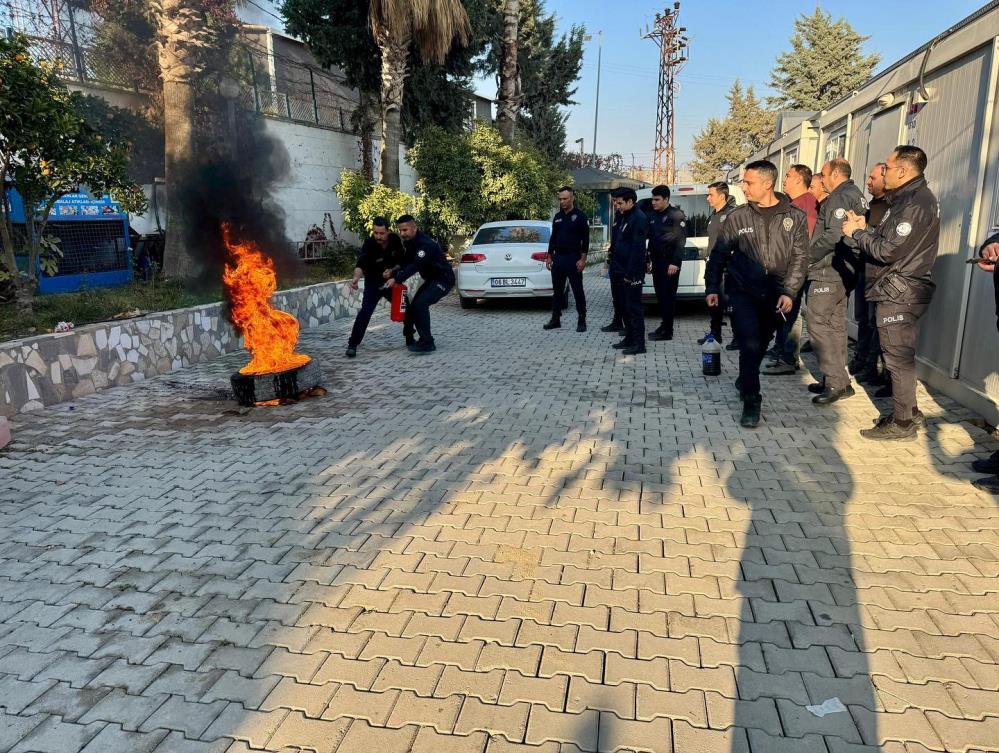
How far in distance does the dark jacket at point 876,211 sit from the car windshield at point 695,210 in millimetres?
5420

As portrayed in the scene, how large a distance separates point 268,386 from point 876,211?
5776mm

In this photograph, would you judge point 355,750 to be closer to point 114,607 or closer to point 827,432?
point 114,607

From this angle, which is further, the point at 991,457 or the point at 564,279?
the point at 564,279

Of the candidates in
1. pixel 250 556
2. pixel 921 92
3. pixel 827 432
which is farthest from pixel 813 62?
pixel 250 556

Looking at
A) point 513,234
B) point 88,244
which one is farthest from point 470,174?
point 88,244

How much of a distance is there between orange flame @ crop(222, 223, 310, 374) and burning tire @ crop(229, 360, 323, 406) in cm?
11

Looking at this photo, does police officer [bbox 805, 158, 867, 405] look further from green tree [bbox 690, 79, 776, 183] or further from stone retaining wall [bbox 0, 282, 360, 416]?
green tree [bbox 690, 79, 776, 183]

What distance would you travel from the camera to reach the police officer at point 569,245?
31.7 ft

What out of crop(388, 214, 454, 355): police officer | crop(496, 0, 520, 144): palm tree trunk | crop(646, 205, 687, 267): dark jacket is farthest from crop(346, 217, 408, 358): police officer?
crop(496, 0, 520, 144): palm tree trunk

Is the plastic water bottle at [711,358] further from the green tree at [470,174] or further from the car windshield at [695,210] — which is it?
the green tree at [470,174]

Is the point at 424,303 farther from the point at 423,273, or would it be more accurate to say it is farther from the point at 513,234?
the point at 513,234

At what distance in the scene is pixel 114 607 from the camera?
9.94ft

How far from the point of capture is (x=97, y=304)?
8.17 metres

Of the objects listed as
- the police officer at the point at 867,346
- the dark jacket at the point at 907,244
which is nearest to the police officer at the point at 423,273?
the police officer at the point at 867,346
